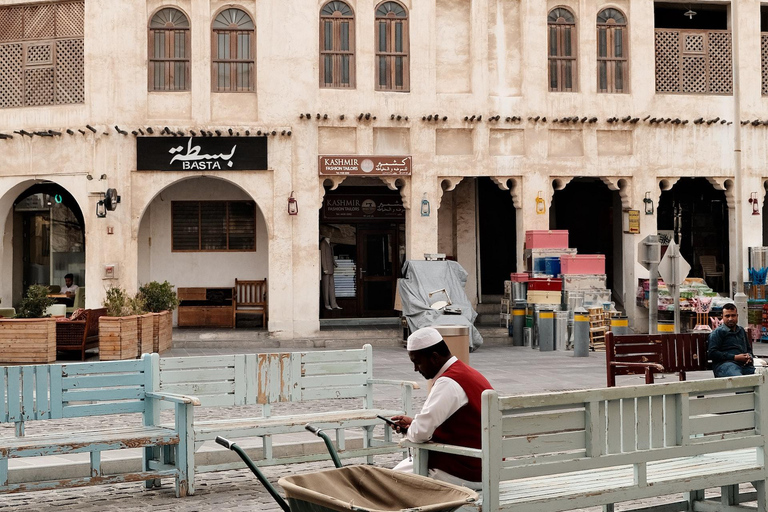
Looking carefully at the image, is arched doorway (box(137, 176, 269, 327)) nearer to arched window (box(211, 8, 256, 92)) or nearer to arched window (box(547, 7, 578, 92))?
arched window (box(211, 8, 256, 92))

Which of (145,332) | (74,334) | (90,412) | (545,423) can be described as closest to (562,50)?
(145,332)

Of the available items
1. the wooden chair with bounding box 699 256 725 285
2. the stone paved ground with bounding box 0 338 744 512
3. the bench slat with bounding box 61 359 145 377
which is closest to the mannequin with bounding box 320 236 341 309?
the wooden chair with bounding box 699 256 725 285

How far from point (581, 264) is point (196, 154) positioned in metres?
8.93

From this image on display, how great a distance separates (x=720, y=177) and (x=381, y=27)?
9.03 metres

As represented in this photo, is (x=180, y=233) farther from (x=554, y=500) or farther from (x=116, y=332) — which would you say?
(x=554, y=500)

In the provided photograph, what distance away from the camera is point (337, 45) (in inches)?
960

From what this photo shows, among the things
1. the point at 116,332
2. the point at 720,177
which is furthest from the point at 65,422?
the point at 720,177

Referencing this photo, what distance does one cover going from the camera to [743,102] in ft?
84.7

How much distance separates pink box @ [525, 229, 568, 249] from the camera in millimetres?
24188

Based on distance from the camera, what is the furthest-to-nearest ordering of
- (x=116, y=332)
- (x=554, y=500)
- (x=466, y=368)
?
(x=116, y=332) < (x=466, y=368) < (x=554, y=500)

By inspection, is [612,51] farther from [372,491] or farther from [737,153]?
[372,491]

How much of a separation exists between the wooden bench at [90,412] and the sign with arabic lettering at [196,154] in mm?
14860

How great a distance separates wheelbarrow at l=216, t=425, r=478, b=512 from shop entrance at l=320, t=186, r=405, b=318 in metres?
21.7

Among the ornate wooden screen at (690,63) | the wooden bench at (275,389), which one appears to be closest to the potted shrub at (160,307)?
the wooden bench at (275,389)
